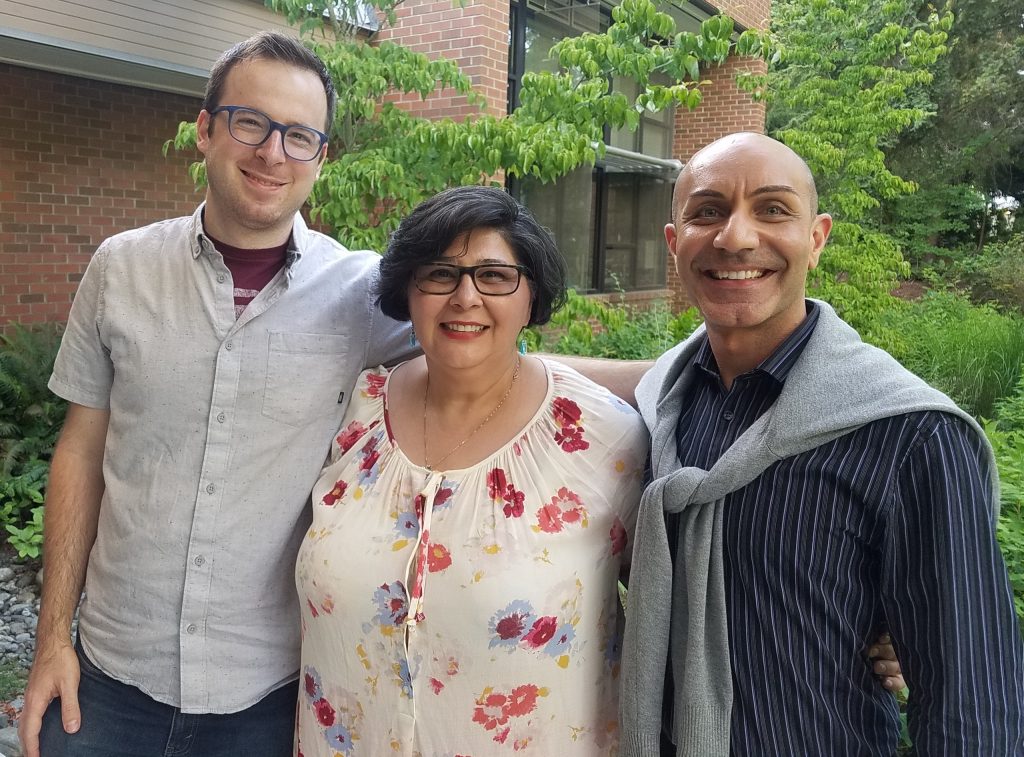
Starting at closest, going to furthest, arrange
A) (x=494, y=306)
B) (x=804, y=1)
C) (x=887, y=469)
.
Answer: (x=887, y=469)
(x=494, y=306)
(x=804, y=1)

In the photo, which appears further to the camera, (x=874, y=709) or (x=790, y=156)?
(x=790, y=156)

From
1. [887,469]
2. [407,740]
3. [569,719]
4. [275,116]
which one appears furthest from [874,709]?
[275,116]

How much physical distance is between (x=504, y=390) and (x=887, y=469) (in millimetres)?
920

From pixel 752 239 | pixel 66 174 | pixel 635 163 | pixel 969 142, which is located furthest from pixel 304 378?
pixel 969 142

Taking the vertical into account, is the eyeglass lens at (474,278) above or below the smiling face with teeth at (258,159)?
below

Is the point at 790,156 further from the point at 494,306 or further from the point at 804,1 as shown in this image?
the point at 804,1

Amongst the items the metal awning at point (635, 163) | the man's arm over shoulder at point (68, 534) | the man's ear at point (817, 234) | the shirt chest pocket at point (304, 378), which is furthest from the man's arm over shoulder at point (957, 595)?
the metal awning at point (635, 163)

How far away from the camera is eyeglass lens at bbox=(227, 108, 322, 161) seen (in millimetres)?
1932

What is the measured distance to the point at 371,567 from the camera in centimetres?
175

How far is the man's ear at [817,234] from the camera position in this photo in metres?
1.66

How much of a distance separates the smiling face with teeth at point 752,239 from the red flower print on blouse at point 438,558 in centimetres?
75

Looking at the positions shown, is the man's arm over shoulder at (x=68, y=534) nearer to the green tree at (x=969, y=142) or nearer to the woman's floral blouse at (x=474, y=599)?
the woman's floral blouse at (x=474, y=599)

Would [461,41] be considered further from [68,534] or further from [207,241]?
[68,534]

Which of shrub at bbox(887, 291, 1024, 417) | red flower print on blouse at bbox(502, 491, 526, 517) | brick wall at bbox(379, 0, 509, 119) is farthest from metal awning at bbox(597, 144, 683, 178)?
red flower print on blouse at bbox(502, 491, 526, 517)
